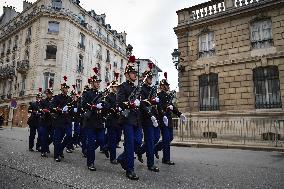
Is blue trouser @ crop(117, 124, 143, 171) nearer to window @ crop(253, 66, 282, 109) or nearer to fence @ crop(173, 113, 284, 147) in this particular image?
fence @ crop(173, 113, 284, 147)

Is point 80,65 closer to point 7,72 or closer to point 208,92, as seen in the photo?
point 7,72

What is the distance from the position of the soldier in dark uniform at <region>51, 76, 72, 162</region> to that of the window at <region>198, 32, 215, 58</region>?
38.5 ft

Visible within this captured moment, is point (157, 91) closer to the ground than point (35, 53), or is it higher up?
closer to the ground

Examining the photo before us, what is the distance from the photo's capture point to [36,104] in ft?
28.1

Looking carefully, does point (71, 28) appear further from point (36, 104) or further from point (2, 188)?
point (2, 188)

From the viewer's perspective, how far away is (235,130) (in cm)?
1391

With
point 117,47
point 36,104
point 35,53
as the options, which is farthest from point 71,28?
point 36,104

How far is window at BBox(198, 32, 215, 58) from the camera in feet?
54.3

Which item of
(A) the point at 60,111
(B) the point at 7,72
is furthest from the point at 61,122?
(B) the point at 7,72

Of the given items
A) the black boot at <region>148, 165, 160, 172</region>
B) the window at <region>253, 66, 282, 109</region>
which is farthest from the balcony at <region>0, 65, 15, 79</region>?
the black boot at <region>148, 165, 160, 172</region>

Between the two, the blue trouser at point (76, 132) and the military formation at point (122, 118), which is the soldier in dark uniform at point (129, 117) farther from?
the blue trouser at point (76, 132)

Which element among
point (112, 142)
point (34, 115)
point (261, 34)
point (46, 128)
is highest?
point (261, 34)

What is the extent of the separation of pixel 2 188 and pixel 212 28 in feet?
51.3

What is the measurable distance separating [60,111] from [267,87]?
11800mm
